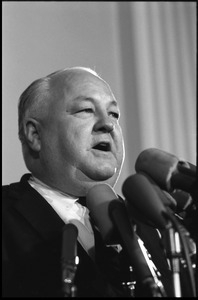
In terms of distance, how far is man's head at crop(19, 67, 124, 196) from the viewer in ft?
5.93

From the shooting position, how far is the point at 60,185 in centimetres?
186

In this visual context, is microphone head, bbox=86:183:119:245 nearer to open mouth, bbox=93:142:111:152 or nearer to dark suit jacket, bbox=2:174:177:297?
dark suit jacket, bbox=2:174:177:297

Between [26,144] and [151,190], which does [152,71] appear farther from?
[151,190]

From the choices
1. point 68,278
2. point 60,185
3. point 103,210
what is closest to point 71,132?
point 60,185

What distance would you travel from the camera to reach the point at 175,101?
311 cm

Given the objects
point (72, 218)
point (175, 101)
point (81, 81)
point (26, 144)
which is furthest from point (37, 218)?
point (175, 101)

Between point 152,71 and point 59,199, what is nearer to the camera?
point 59,199

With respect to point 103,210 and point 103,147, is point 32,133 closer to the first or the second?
point 103,147

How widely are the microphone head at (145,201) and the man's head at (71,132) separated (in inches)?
16.9

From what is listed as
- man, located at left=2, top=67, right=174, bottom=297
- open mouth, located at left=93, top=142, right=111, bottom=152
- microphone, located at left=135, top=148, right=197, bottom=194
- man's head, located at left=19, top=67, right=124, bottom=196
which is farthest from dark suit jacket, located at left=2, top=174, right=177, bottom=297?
microphone, located at left=135, top=148, right=197, bottom=194

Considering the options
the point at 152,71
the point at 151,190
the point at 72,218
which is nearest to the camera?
the point at 151,190

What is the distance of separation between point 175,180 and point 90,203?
0.85ft

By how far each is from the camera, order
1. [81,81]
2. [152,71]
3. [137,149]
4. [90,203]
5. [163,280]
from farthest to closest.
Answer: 1. [152,71]
2. [137,149]
3. [81,81]
4. [163,280]
5. [90,203]

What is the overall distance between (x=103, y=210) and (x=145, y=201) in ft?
0.59
